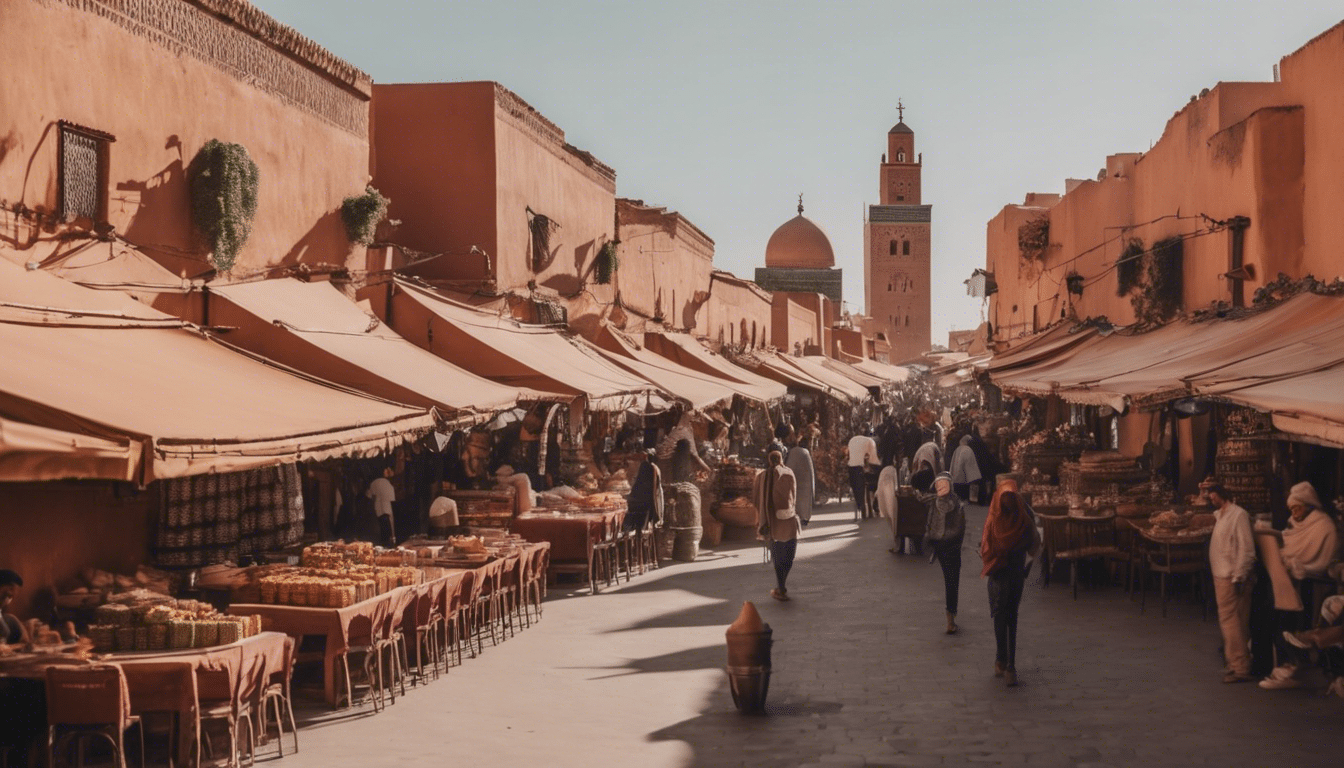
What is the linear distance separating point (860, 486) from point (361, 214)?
988 cm

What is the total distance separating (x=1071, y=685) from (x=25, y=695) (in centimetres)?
615

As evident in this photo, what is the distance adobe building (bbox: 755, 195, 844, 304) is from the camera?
5806 centimetres

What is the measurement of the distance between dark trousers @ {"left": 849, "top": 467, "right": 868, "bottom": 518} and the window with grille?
1353 cm

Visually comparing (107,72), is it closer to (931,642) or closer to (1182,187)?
(931,642)

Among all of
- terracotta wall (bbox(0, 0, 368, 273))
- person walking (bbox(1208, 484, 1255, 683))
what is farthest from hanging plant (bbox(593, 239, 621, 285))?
person walking (bbox(1208, 484, 1255, 683))

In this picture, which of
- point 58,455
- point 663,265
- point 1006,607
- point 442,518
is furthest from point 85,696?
point 663,265

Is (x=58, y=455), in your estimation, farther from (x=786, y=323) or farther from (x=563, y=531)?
(x=786, y=323)

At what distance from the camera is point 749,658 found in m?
8.44

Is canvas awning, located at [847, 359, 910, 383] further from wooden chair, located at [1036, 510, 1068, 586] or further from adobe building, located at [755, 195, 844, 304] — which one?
wooden chair, located at [1036, 510, 1068, 586]

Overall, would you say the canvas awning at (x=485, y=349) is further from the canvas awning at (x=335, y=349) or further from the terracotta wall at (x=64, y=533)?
the terracotta wall at (x=64, y=533)

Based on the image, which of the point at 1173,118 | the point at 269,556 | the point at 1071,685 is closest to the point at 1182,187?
the point at 1173,118

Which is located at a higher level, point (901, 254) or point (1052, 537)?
point (901, 254)

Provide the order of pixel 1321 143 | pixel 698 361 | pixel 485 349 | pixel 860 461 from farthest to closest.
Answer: pixel 698 361
pixel 860 461
pixel 485 349
pixel 1321 143

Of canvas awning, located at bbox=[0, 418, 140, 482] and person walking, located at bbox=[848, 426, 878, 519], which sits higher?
canvas awning, located at bbox=[0, 418, 140, 482]
